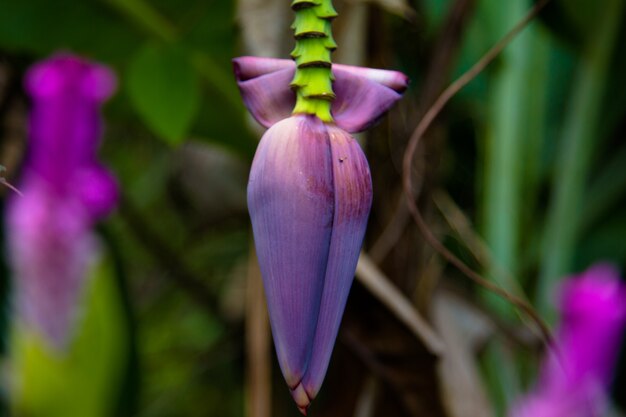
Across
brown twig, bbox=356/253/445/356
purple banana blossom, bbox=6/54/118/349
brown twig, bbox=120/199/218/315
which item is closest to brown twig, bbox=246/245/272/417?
brown twig, bbox=356/253/445/356

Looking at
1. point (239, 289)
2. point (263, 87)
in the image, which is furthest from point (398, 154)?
point (263, 87)

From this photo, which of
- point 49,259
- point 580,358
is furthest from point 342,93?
point 580,358

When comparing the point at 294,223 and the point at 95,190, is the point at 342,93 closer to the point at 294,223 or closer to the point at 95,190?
the point at 294,223

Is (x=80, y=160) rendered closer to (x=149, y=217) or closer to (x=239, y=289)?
(x=239, y=289)

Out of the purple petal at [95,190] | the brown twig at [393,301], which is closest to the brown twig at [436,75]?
the brown twig at [393,301]

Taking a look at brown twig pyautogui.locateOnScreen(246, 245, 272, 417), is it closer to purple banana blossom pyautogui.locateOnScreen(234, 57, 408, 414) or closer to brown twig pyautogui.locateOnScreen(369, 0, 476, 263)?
brown twig pyautogui.locateOnScreen(369, 0, 476, 263)

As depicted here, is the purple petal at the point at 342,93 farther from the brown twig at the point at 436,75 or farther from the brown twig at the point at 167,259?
the brown twig at the point at 167,259

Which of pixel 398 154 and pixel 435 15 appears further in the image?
pixel 435 15
